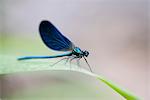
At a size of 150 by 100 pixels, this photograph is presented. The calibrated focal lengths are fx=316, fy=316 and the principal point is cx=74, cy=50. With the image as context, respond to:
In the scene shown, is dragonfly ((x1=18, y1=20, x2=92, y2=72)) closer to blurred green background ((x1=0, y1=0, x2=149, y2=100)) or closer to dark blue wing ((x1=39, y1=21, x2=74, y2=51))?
dark blue wing ((x1=39, y1=21, x2=74, y2=51))

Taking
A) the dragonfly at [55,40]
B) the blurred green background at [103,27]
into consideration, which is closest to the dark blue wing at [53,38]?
the dragonfly at [55,40]

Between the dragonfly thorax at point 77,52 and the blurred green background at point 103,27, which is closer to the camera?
the dragonfly thorax at point 77,52

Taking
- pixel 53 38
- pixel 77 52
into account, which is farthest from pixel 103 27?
pixel 53 38

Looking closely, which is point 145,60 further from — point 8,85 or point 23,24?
point 8,85

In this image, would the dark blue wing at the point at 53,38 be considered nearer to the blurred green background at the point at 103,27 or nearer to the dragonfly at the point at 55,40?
the dragonfly at the point at 55,40

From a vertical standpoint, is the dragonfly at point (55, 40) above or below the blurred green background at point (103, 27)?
above
